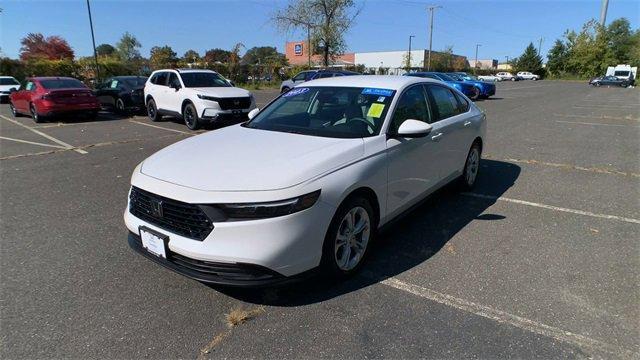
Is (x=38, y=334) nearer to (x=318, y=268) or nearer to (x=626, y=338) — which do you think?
(x=318, y=268)

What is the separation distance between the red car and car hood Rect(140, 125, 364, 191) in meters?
11.5

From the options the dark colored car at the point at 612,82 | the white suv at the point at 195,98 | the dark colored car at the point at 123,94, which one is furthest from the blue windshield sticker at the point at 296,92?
the dark colored car at the point at 612,82

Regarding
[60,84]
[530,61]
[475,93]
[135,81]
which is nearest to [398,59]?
[530,61]

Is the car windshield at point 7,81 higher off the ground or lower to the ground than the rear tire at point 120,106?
higher

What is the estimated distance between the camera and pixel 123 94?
1505 cm

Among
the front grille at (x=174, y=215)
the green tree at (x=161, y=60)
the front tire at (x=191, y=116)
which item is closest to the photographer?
the front grille at (x=174, y=215)

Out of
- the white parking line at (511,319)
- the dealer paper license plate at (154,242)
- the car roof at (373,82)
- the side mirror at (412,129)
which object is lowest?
the white parking line at (511,319)

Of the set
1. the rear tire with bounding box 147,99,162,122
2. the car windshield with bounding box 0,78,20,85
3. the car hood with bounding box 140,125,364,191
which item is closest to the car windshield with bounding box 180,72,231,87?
the rear tire with bounding box 147,99,162,122

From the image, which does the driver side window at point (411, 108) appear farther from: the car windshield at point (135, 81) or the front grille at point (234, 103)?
the car windshield at point (135, 81)

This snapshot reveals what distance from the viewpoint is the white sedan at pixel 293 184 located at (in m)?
2.67

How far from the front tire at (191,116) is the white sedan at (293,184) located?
7491 millimetres

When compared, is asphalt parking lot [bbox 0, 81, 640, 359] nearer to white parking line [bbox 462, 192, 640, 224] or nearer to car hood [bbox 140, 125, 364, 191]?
white parking line [bbox 462, 192, 640, 224]

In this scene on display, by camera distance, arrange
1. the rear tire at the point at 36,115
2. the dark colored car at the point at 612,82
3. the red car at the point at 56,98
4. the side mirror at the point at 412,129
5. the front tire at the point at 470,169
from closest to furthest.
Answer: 1. the side mirror at the point at 412,129
2. the front tire at the point at 470,169
3. the red car at the point at 56,98
4. the rear tire at the point at 36,115
5. the dark colored car at the point at 612,82

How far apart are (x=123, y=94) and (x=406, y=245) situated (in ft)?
46.2
